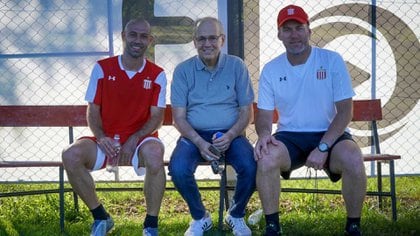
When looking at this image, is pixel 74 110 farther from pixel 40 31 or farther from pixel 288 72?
pixel 288 72

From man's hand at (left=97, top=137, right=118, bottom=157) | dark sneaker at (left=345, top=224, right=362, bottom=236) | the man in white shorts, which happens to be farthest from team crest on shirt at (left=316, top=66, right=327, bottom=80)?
man's hand at (left=97, top=137, right=118, bottom=157)

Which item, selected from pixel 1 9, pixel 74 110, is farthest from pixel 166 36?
pixel 1 9

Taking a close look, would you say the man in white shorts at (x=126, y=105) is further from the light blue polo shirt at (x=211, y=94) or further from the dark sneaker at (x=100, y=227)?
the light blue polo shirt at (x=211, y=94)

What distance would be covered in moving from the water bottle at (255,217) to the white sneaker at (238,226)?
1.30ft

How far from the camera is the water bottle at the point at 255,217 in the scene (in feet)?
15.3

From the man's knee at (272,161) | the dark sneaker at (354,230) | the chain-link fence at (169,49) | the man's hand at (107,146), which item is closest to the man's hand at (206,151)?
the man's knee at (272,161)

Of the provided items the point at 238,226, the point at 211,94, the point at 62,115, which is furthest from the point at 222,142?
the point at 62,115

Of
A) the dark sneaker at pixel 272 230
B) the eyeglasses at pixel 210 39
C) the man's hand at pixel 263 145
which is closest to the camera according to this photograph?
the dark sneaker at pixel 272 230

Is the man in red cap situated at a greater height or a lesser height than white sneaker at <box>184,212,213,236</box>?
greater

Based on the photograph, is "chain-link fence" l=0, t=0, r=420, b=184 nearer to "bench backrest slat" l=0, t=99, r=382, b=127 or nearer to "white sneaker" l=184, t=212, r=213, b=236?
"bench backrest slat" l=0, t=99, r=382, b=127

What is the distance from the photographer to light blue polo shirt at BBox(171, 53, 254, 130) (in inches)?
173

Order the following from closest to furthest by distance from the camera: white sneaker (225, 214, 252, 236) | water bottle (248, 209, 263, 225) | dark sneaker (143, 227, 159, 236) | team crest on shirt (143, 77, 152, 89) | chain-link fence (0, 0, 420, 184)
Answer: dark sneaker (143, 227, 159, 236) < white sneaker (225, 214, 252, 236) < team crest on shirt (143, 77, 152, 89) < water bottle (248, 209, 263, 225) < chain-link fence (0, 0, 420, 184)

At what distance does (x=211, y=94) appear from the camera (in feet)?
14.4

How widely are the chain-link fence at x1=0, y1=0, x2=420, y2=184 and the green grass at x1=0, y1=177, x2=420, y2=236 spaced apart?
0.28 meters
